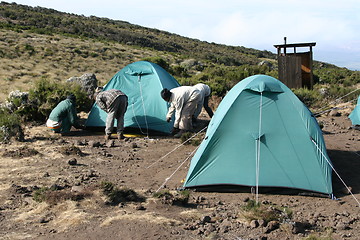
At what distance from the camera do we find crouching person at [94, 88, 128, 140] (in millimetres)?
10820

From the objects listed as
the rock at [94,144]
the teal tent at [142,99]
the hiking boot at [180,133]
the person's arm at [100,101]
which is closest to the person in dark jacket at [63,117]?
the teal tent at [142,99]

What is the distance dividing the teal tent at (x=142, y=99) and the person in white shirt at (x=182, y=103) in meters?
0.71

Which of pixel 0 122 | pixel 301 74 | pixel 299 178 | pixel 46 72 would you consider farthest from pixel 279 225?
pixel 46 72

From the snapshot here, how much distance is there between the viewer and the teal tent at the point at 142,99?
1170 centimetres

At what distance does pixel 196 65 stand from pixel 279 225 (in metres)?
31.2

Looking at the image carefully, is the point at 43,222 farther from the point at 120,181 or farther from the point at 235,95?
the point at 235,95

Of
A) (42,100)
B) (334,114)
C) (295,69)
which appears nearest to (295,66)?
(295,69)

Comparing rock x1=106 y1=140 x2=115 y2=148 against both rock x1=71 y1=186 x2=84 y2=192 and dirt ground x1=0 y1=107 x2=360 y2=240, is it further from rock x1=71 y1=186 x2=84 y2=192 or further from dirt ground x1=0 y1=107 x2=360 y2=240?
rock x1=71 y1=186 x2=84 y2=192

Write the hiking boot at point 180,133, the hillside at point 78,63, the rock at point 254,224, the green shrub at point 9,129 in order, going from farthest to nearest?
the hillside at point 78,63 < the hiking boot at point 180,133 < the green shrub at point 9,129 < the rock at point 254,224

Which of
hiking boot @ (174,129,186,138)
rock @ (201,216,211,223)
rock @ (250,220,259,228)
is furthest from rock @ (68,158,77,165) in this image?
rock @ (250,220,259,228)

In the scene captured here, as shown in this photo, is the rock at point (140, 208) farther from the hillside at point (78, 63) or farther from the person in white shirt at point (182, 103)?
the hillside at point (78, 63)

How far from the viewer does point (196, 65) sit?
119ft

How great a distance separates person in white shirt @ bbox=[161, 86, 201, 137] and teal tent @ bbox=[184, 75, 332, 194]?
3371 millimetres

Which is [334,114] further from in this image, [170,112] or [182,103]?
[170,112]
